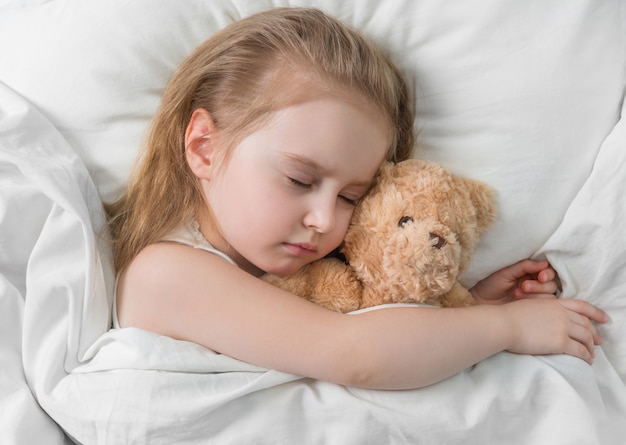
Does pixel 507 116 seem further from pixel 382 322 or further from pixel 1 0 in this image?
pixel 1 0

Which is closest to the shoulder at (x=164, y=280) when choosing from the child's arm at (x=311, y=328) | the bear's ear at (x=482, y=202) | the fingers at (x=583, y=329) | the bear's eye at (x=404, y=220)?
the child's arm at (x=311, y=328)

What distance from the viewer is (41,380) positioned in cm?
99

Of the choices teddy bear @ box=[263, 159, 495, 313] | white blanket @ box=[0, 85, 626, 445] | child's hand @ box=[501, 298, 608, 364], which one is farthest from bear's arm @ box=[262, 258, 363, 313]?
child's hand @ box=[501, 298, 608, 364]

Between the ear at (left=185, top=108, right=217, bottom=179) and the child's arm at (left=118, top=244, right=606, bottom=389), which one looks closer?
the child's arm at (left=118, top=244, right=606, bottom=389)

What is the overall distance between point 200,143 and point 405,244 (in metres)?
0.33

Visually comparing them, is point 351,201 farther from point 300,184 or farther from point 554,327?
point 554,327

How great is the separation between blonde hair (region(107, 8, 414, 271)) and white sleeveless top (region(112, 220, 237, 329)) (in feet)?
0.04

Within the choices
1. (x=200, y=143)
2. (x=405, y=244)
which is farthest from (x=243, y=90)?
(x=405, y=244)

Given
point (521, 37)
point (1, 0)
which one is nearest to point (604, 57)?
point (521, 37)

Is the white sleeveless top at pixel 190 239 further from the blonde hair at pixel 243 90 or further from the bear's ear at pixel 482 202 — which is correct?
the bear's ear at pixel 482 202

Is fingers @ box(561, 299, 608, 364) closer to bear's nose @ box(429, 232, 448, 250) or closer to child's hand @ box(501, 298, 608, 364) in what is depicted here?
child's hand @ box(501, 298, 608, 364)

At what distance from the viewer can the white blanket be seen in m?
0.95

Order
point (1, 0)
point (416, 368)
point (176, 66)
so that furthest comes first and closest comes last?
point (1, 0), point (176, 66), point (416, 368)

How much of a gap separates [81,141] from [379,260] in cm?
49
